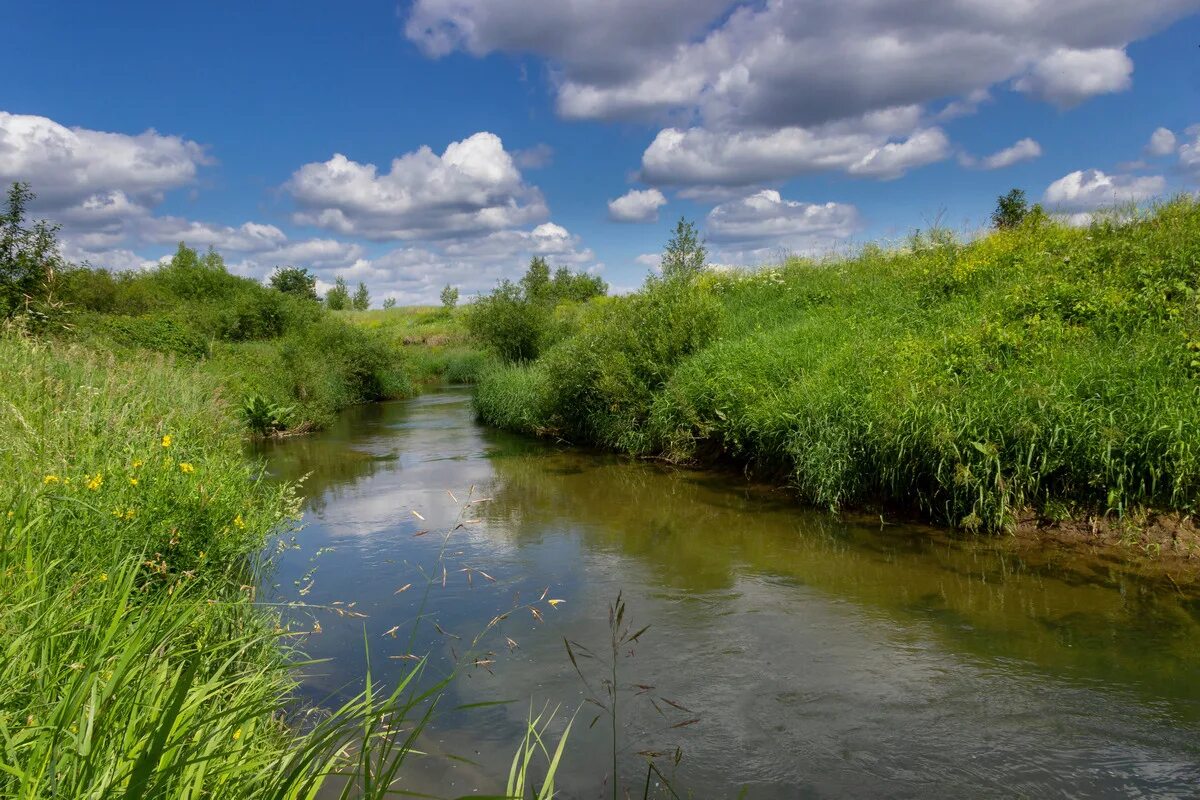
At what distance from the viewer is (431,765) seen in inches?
176

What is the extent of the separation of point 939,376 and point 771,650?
594 centimetres

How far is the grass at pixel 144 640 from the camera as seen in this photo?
6.72 ft

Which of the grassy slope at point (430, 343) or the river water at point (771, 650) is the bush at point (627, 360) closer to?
the river water at point (771, 650)

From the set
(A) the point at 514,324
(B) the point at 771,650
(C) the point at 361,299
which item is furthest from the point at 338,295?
(B) the point at 771,650

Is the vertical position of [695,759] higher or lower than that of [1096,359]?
lower

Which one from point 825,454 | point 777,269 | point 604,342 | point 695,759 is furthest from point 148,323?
point 695,759

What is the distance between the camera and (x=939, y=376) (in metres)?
10.2

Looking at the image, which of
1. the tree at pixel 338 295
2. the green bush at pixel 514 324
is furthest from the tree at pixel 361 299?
the green bush at pixel 514 324

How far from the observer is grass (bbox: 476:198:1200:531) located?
8.07 m

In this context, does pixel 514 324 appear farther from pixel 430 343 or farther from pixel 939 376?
pixel 430 343

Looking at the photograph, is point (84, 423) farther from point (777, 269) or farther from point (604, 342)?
point (777, 269)

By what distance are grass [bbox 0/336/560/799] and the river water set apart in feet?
1.94

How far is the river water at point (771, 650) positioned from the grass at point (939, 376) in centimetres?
95

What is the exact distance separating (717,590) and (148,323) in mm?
27018
